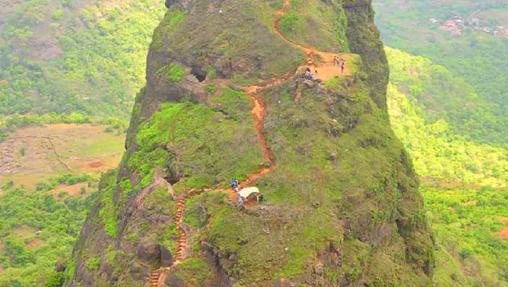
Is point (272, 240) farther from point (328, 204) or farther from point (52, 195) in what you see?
point (52, 195)

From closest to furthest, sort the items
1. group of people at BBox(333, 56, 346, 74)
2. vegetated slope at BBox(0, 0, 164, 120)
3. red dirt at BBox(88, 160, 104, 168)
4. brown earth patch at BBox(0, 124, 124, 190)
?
1. group of people at BBox(333, 56, 346, 74)
2. brown earth patch at BBox(0, 124, 124, 190)
3. red dirt at BBox(88, 160, 104, 168)
4. vegetated slope at BBox(0, 0, 164, 120)

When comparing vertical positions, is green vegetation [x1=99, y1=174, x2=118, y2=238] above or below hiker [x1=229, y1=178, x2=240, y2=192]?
below

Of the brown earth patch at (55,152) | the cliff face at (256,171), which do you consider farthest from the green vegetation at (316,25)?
the brown earth patch at (55,152)

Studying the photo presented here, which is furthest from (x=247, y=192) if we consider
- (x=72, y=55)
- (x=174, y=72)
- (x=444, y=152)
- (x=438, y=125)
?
(x=72, y=55)

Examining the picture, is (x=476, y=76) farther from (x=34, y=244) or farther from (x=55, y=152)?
(x=34, y=244)

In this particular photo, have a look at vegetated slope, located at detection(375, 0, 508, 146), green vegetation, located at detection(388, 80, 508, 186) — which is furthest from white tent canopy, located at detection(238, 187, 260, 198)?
vegetated slope, located at detection(375, 0, 508, 146)

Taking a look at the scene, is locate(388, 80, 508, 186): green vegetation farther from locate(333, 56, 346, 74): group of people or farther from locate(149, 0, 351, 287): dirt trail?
locate(333, 56, 346, 74): group of people

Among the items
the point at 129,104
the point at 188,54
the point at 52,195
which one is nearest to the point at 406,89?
the point at 129,104
